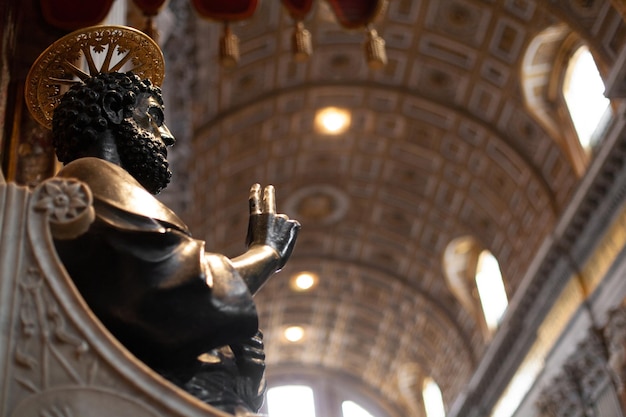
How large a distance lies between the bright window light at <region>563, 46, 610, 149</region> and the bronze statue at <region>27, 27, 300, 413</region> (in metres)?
12.0

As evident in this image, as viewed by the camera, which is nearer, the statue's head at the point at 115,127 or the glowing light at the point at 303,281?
the statue's head at the point at 115,127

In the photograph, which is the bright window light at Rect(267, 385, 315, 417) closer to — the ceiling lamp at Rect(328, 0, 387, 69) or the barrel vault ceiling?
the barrel vault ceiling

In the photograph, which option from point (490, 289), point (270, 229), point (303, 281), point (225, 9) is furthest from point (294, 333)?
point (270, 229)

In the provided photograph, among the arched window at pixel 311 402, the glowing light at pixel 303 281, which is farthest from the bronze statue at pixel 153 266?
the arched window at pixel 311 402

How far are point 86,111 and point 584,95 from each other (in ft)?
42.2

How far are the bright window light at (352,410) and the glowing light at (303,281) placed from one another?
563cm

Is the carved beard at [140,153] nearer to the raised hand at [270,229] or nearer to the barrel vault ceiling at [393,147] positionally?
the raised hand at [270,229]

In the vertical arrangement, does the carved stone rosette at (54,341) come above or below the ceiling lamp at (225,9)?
below

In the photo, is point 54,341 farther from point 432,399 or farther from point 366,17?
point 432,399

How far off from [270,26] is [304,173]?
422 centimetres

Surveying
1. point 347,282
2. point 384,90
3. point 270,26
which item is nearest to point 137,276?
point 270,26

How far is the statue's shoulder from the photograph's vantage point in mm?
2332

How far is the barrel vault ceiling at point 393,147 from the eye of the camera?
1452 cm

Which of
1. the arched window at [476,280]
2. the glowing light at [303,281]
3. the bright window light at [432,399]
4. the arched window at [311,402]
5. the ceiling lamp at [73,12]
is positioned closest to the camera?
the ceiling lamp at [73,12]
